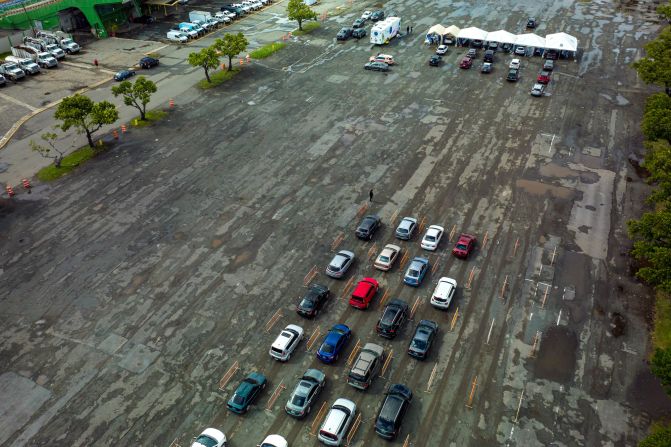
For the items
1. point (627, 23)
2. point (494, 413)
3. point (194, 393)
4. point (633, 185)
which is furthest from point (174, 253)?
point (627, 23)

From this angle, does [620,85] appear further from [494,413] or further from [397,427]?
[397,427]

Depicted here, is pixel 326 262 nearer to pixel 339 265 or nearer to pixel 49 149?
pixel 339 265

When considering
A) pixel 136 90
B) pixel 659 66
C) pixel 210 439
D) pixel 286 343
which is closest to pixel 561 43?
pixel 659 66

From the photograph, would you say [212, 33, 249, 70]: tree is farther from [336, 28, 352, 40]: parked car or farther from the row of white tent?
the row of white tent

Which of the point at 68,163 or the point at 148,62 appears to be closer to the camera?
the point at 68,163

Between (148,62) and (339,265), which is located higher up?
(148,62)

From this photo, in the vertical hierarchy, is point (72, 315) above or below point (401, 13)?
below
